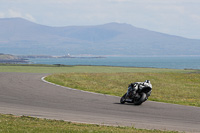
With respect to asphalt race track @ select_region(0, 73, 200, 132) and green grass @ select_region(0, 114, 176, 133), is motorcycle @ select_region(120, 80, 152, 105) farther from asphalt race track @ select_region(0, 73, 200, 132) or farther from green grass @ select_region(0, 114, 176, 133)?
green grass @ select_region(0, 114, 176, 133)

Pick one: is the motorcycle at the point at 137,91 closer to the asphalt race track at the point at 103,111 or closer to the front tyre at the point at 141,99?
the front tyre at the point at 141,99

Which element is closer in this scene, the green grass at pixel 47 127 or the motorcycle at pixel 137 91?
the green grass at pixel 47 127

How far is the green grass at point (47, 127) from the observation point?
1188 cm

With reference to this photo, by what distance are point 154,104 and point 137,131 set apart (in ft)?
26.2

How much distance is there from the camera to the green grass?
39.0 ft

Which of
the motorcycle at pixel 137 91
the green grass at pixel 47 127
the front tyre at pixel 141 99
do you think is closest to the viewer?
the green grass at pixel 47 127

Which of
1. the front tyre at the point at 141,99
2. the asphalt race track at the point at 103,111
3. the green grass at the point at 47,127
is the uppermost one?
the front tyre at the point at 141,99

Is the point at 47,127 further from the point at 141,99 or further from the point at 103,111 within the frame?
the point at 141,99

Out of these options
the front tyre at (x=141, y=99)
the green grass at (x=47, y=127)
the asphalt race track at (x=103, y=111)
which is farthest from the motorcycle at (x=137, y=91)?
the green grass at (x=47, y=127)

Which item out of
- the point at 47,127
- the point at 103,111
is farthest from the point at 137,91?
the point at 47,127

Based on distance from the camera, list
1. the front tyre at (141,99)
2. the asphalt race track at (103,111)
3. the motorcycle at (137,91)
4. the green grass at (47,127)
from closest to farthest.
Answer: the green grass at (47,127)
the asphalt race track at (103,111)
the front tyre at (141,99)
the motorcycle at (137,91)

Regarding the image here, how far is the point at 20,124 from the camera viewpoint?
12992 mm

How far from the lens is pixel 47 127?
41.0 feet

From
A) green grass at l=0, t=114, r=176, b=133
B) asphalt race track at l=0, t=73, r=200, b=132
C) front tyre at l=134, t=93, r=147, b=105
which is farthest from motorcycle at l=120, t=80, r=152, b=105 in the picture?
green grass at l=0, t=114, r=176, b=133
